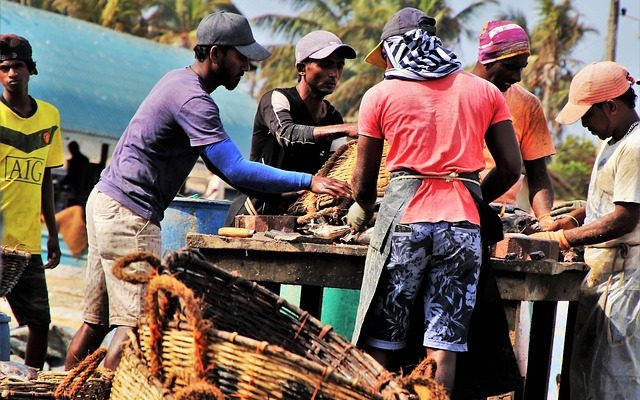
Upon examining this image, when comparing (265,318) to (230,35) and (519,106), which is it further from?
(519,106)

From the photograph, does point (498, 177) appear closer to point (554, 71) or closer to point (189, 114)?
point (189, 114)

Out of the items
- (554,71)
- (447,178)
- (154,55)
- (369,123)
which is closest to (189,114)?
(369,123)

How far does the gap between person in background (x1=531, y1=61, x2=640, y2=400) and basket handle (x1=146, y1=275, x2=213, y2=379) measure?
255 cm

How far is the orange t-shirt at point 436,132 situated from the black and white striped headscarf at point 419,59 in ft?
0.13

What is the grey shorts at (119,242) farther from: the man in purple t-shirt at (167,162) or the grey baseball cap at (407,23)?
the grey baseball cap at (407,23)

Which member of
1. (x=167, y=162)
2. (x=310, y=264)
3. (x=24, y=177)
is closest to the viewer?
(x=310, y=264)

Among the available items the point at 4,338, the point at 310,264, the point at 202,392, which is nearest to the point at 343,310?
the point at 310,264

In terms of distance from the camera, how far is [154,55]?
21.3 m

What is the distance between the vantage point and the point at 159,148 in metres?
5.05

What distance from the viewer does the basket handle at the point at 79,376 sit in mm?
4469

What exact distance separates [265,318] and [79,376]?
893mm

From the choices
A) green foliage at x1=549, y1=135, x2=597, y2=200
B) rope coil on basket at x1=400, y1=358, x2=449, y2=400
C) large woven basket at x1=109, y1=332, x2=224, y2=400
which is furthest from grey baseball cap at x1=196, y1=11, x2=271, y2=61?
green foliage at x1=549, y1=135, x2=597, y2=200

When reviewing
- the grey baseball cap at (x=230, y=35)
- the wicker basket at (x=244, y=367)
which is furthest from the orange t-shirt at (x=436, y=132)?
the wicker basket at (x=244, y=367)

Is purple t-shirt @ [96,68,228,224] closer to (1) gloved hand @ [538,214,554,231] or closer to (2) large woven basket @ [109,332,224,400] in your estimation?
(2) large woven basket @ [109,332,224,400]
